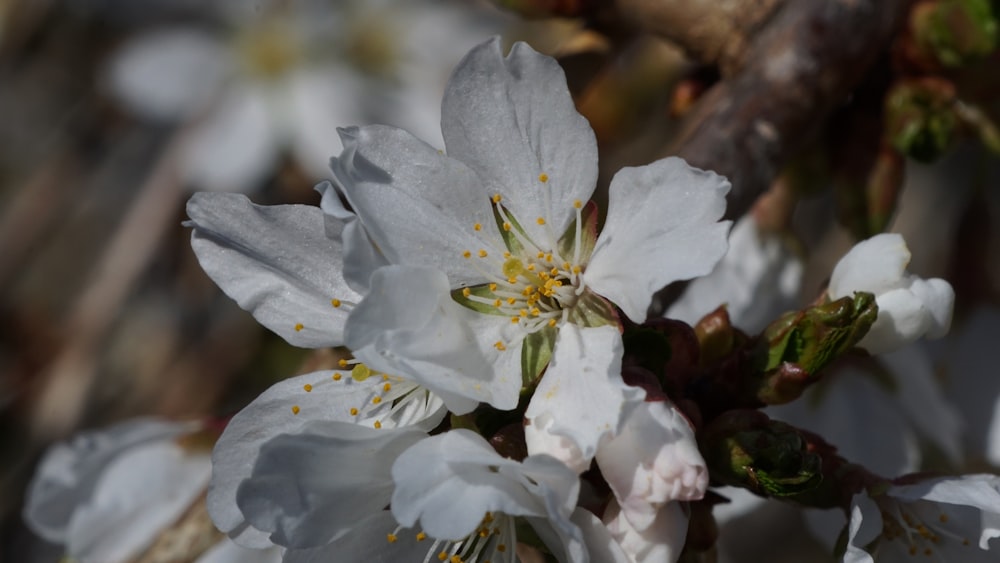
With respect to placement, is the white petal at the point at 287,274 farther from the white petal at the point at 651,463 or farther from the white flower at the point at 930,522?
the white flower at the point at 930,522

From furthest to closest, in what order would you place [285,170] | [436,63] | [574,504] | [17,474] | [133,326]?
[133,326], [436,63], [285,170], [17,474], [574,504]

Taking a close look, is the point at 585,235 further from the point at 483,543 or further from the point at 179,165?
the point at 179,165

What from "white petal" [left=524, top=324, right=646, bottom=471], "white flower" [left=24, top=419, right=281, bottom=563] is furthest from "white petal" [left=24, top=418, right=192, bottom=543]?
"white petal" [left=524, top=324, right=646, bottom=471]

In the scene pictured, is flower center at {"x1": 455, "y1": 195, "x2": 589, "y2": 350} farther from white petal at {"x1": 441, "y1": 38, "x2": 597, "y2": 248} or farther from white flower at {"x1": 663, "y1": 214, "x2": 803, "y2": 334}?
white flower at {"x1": 663, "y1": 214, "x2": 803, "y2": 334}

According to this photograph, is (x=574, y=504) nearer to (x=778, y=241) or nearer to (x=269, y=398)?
(x=269, y=398)

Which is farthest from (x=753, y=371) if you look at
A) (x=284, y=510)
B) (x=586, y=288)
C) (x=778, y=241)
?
(x=778, y=241)

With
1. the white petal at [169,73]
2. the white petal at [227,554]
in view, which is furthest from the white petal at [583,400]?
the white petal at [169,73]

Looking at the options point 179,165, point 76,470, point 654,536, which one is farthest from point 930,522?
point 179,165

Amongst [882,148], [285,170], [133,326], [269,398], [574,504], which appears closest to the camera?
[574,504]
